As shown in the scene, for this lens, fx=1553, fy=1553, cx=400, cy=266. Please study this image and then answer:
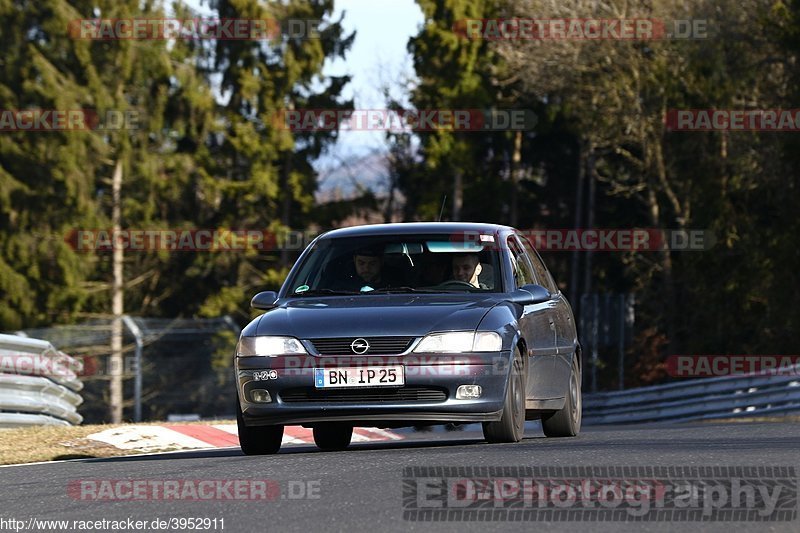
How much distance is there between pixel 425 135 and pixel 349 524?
45.6 meters

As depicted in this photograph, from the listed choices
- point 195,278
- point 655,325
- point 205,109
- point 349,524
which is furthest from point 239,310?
point 349,524

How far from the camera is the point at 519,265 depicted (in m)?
11.6

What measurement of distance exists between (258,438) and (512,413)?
1.76 metres

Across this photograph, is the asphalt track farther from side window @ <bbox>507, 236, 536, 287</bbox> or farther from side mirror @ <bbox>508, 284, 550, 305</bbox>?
side window @ <bbox>507, 236, 536, 287</bbox>

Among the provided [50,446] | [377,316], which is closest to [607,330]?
[50,446]

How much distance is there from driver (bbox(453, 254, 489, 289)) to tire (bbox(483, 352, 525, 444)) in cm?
77

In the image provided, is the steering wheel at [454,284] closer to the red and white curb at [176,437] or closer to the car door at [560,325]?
the car door at [560,325]

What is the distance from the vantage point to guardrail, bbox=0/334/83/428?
14.7 m

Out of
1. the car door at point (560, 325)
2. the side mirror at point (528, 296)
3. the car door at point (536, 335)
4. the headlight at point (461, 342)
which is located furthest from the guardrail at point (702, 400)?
the headlight at point (461, 342)

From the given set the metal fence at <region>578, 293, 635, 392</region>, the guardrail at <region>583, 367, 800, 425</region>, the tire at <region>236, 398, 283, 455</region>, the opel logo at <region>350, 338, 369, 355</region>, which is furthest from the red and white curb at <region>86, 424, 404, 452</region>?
the metal fence at <region>578, 293, 635, 392</region>

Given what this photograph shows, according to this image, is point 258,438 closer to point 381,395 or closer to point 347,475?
point 381,395

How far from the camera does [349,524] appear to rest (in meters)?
6.73

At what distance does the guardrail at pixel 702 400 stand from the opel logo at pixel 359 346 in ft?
34.6

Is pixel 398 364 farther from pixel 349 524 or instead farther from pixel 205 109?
pixel 205 109
